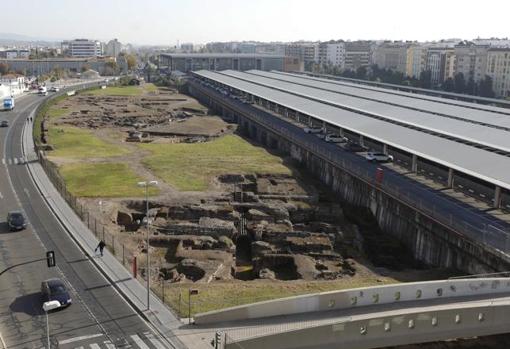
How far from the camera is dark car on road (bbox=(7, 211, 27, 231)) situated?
46.0m

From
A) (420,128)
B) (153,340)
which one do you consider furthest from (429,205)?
(153,340)

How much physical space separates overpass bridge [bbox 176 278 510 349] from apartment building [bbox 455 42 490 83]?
163719 mm

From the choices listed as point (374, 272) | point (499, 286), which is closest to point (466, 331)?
point (499, 286)

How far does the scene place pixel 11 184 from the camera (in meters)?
62.7

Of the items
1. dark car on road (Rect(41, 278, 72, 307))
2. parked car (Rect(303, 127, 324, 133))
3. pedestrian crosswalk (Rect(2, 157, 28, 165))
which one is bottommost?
dark car on road (Rect(41, 278, 72, 307))

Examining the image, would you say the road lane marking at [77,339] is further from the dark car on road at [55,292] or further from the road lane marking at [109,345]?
the dark car on road at [55,292]

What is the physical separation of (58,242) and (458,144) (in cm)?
3990

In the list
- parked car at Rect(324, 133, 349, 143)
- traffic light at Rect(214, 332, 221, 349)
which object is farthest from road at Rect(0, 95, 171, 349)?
parked car at Rect(324, 133, 349, 143)

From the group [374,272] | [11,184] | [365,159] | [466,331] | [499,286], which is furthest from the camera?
[365,159]

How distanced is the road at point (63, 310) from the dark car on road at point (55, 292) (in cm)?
50

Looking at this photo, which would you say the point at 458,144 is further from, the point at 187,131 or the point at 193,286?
the point at 187,131

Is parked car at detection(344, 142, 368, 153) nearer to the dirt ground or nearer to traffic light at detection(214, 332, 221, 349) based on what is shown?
the dirt ground

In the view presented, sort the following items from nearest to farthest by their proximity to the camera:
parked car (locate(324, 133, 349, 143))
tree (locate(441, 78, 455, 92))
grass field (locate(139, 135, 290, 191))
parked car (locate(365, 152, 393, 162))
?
parked car (locate(365, 152, 393, 162)) < grass field (locate(139, 135, 290, 191)) < parked car (locate(324, 133, 349, 143)) < tree (locate(441, 78, 455, 92))

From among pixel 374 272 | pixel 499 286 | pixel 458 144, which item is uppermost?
pixel 458 144
